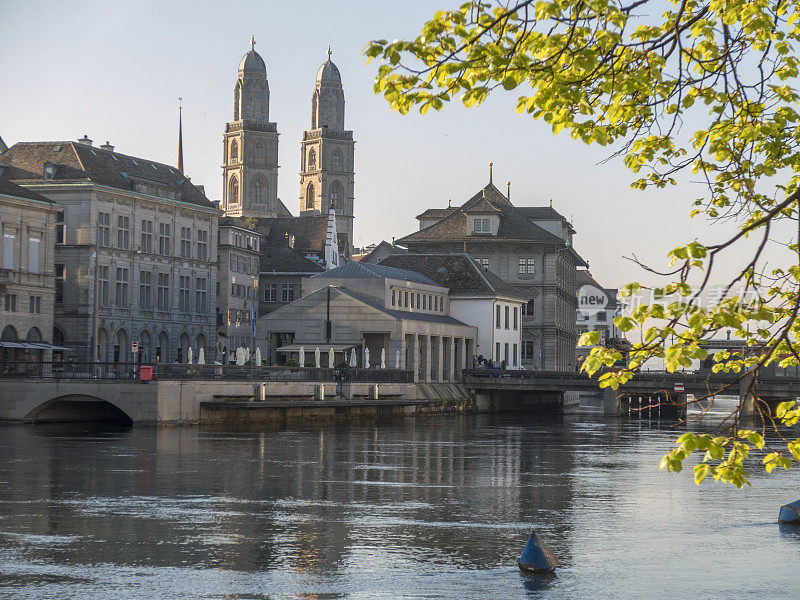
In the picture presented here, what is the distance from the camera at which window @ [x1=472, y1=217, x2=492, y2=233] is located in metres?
119

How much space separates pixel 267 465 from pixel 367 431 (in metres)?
20.9

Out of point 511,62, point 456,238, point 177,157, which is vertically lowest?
point 511,62

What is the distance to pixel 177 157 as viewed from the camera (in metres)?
196

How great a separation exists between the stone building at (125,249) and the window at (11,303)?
5.73 meters

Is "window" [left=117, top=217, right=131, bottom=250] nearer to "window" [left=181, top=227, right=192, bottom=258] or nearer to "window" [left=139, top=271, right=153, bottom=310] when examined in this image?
"window" [left=139, top=271, right=153, bottom=310]

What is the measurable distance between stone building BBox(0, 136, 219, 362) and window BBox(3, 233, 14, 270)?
6.41m

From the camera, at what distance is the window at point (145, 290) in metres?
94.9

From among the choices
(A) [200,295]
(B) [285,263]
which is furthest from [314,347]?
(B) [285,263]

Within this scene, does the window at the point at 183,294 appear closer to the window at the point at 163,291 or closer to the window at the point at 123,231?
the window at the point at 163,291

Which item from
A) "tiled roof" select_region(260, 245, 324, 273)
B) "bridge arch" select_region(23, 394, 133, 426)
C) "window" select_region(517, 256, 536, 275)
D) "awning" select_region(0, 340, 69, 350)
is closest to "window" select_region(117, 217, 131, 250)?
"awning" select_region(0, 340, 69, 350)

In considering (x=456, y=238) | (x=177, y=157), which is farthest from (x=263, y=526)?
(x=177, y=157)

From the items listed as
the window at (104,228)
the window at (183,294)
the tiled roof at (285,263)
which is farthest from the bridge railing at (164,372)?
the tiled roof at (285,263)

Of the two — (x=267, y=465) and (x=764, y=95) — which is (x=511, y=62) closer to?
(x=764, y=95)

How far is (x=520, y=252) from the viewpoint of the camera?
12000 cm
